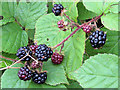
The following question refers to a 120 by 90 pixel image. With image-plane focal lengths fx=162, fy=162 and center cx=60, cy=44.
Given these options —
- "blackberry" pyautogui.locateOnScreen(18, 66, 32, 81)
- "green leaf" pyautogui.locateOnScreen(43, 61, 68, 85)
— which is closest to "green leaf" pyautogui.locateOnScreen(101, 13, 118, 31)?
"green leaf" pyautogui.locateOnScreen(43, 61, 68, 85)

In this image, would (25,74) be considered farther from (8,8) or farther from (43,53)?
(8,8)

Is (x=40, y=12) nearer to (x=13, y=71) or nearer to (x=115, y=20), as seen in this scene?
(x=13, y=71)

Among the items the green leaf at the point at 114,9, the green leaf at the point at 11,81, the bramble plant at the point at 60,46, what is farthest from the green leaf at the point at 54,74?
the green leaf at the point at 114,9

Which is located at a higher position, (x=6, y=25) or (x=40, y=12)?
(x=40, y=12)

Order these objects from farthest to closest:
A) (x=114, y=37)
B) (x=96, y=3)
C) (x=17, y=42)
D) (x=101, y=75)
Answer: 1. (x=17, y=42)
2. (x=114, y=37)
3. (x=96, y=3)
4. (x=101, y=75)

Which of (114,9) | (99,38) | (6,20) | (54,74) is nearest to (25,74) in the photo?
(54,74)

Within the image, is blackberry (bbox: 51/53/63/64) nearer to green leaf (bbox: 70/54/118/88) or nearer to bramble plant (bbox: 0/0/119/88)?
bramble plant (bbox: 0/0/119/88)

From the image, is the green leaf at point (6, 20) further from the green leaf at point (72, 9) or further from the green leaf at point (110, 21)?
the green leaf at point (110, 21)

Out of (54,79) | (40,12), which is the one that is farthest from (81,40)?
(40,12)
